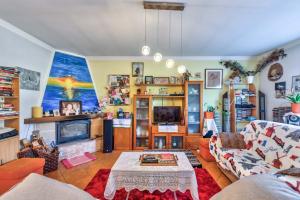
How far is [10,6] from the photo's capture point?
2264 millimetres

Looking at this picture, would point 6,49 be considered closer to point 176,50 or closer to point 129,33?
point 129,33

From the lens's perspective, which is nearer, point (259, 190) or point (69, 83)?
point (259, 190)

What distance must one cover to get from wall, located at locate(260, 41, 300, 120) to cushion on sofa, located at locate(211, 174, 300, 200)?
374cm

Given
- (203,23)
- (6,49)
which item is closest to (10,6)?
(6,49)

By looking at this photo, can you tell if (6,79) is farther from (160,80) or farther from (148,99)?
(160,80)

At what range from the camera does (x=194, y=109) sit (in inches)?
182

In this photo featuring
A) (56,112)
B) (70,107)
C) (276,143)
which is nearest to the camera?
(276,143)

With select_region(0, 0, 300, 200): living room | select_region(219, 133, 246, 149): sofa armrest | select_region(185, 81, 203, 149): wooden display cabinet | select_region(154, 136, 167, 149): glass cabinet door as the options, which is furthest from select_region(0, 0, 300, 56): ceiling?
select_region(154, 136, 167, 149): glass cabinet door

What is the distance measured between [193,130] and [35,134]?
3477mm

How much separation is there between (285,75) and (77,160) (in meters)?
4.69

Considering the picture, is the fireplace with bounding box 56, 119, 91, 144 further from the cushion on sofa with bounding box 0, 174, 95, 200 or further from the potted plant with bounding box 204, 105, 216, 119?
the cushion on sofa with bounding box 0, 174, 95, 200

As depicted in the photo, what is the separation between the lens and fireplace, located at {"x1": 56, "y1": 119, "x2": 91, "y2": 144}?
3868 mm

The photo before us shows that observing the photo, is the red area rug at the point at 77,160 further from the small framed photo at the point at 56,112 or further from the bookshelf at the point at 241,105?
the bookshelf at the point at 241,105

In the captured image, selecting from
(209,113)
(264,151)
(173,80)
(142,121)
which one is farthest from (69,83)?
(264,151)
